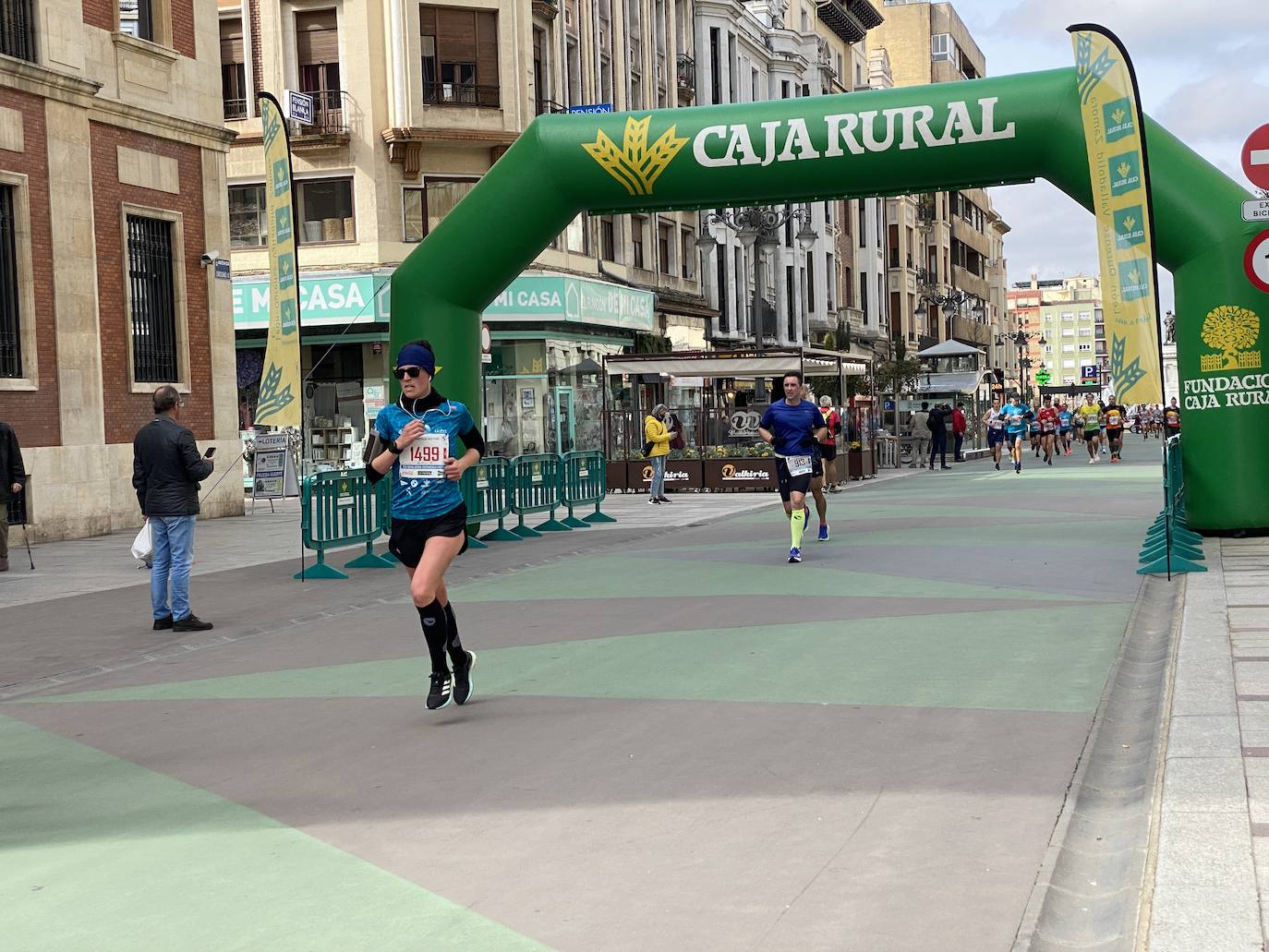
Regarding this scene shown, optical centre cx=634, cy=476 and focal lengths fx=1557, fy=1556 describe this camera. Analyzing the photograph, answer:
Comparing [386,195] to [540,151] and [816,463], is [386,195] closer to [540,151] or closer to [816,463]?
[540,151]

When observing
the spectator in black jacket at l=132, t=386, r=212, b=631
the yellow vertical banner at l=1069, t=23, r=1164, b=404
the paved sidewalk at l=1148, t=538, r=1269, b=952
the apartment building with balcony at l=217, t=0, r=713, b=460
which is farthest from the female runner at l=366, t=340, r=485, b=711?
the apartment building with balcony at l=217, t=0, r=713, b=460

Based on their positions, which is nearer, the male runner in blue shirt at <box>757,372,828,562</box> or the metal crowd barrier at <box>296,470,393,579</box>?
the metal crowd barrier at <box>296,470,393,579</box>

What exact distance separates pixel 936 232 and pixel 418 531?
8107 centimetres

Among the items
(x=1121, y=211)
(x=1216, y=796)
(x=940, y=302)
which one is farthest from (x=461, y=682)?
(x=940, y=302)

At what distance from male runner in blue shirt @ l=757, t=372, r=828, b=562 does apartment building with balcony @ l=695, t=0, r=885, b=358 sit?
25267 mm

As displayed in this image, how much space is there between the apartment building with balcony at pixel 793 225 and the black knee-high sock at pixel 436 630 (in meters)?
33.1

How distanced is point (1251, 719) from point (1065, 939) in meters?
2.78

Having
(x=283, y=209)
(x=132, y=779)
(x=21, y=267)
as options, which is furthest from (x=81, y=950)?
(x=21, y=267)

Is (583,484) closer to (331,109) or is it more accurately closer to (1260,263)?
(1260,263)

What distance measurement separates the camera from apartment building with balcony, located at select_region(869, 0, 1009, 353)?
78.4m

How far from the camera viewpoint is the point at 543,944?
431cm

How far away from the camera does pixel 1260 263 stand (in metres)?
11.1

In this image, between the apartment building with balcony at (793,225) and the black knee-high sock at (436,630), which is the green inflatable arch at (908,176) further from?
the apartment building with balcony at (793,225)

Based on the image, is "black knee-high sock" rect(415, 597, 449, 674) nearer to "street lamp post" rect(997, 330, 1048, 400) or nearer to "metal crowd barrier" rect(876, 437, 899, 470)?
"metal crowd barrier" rect(876, 437, 899, 470)
